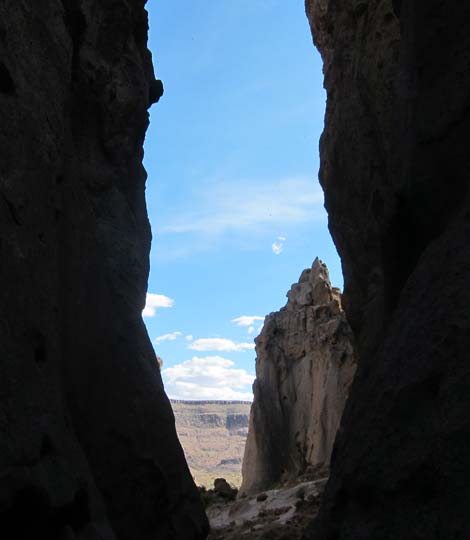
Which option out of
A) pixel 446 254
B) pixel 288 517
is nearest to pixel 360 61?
pixel 446 254

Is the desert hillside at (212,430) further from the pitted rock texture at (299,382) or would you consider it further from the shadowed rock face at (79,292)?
the shadowed rock face at (79,292)

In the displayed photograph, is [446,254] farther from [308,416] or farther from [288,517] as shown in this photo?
[308,416]

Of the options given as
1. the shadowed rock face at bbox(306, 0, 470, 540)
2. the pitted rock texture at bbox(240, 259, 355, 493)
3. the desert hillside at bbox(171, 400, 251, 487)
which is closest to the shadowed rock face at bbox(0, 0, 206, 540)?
the shadowed rock face at bbox(306, 0, 470, 540)

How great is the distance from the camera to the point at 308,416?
27.2 metres

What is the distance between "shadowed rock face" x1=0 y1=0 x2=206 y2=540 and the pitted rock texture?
1597 cm

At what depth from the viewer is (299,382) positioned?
96.4ft

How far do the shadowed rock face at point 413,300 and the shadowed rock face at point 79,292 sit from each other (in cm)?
268

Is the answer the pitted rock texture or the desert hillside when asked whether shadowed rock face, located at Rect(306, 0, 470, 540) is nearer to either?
the pitted rock texture

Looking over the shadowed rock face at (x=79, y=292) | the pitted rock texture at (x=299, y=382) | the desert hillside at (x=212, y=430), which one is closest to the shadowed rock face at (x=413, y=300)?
the shadowed rock face at (x=79, y=292)

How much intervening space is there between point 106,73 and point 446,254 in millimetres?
7170

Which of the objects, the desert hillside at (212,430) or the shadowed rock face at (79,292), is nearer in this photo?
the shadowed rock face at (79,292)

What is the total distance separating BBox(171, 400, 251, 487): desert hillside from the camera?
12812cm

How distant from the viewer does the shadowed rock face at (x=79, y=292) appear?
17.3ft

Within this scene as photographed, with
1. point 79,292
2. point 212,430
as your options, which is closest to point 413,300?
point 79,292
